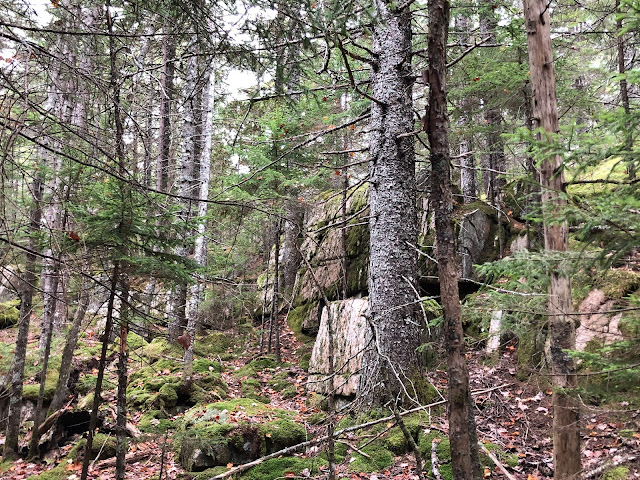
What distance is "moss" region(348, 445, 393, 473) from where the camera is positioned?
4.16 m

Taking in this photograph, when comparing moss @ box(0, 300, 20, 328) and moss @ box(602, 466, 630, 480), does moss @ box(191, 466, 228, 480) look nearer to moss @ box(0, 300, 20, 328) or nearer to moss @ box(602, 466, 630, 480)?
moss @ box(602, 466, 630, 480)

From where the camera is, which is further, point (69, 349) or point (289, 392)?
point (289, 392)

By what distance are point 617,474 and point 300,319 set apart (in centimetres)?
908

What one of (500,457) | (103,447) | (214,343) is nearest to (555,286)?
(500,457)

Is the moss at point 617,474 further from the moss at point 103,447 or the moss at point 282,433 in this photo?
the moss at point 103,447

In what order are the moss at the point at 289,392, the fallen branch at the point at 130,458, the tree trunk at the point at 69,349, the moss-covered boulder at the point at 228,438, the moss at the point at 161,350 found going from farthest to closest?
the moss at the point at 161,350 < the moss at the point at 289,392 < the fallen branch at the point at 130,458 < the moss-covered boulder at the point at 228,438 < the tree trunk at the point at 69,349

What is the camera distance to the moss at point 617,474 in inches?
152

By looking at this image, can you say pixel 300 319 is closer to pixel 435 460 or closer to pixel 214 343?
pixel 214 343

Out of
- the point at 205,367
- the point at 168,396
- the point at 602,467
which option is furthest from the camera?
the point at 205,367

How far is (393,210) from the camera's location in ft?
17.1

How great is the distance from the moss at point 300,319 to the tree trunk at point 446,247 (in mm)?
9334

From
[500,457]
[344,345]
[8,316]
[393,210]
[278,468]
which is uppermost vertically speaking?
[393,210]

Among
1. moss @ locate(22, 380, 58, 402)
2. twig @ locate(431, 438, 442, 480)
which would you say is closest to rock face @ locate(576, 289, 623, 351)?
twig @ locate(431, 438, 442, 480)

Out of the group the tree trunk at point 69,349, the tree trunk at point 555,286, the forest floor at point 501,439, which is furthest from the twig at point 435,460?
the tree trunk at point 69,349
